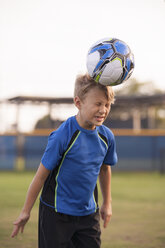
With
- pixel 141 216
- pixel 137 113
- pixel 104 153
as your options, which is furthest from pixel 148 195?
pixel 137 113

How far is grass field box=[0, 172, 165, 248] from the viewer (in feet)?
16.1

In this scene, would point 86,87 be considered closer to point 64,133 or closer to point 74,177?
point 64,133

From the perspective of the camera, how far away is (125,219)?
6.48 m

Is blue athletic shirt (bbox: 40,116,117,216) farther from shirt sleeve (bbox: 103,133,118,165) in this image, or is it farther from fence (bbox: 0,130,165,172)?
fence (bbox: 0,130,165,172)

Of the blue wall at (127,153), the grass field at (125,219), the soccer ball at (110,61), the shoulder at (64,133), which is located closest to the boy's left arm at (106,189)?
the shoulder at (64,133)

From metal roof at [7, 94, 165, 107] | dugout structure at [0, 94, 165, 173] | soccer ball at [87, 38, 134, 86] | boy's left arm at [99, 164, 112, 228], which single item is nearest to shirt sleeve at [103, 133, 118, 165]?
boy's left arm at [99, 164, 112, 228]

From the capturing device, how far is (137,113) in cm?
3434

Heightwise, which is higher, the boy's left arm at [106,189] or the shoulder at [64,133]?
the shoulder at [64,133]

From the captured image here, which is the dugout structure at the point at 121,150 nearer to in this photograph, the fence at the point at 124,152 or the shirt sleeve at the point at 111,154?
the fence at the point at 124,152

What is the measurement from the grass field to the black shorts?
1.59 meters

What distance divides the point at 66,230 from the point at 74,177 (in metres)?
0.41

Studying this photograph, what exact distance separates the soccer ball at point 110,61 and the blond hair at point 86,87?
4 cm

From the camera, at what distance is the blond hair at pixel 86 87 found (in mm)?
3123

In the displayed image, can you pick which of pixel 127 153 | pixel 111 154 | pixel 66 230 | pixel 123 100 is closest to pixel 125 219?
pixel 111 154
